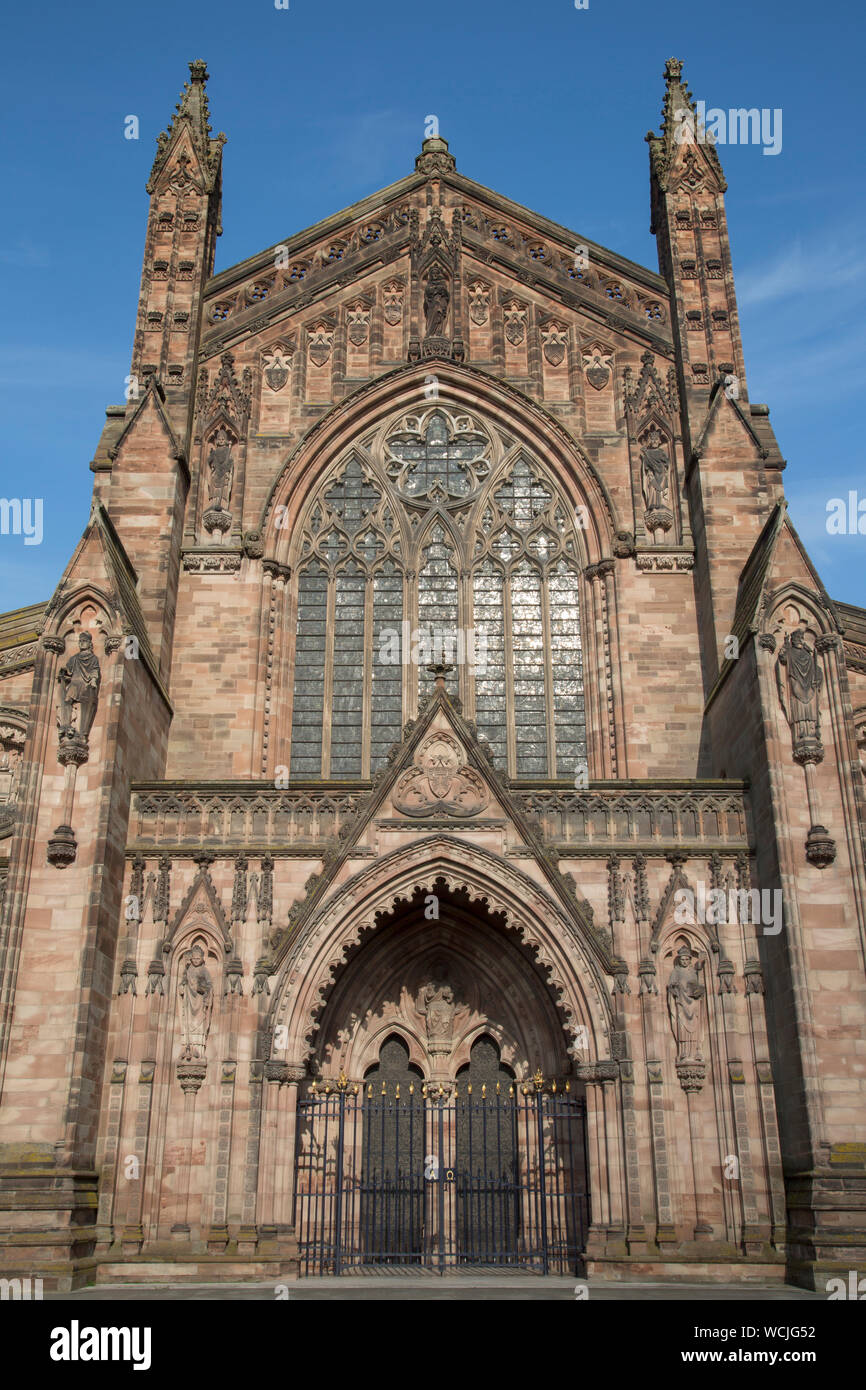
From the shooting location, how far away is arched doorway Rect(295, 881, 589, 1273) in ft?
53.7

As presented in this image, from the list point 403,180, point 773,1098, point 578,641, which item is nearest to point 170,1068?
point 773,1098

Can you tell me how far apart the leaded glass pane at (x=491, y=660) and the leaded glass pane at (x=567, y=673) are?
0.91m

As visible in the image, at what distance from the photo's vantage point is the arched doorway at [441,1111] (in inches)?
644

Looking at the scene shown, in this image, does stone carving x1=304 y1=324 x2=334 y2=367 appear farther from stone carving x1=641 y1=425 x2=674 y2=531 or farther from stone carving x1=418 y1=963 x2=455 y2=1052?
stone carving x1=418 y1=963 x2=455 y2=1052

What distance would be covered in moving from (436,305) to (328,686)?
8035 millimetres

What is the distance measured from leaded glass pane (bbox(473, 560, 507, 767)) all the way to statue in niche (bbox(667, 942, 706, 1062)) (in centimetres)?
534

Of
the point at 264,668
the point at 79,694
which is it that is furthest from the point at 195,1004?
the point at 264,668

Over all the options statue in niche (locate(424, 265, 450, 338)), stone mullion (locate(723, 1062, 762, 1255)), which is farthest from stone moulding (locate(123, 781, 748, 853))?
statue in niche (locate(424, 265, 450, 338))

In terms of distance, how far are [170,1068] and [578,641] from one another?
1007 centimetres

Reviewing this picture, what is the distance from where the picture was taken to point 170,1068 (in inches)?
621

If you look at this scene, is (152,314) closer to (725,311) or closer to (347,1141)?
(725,311)

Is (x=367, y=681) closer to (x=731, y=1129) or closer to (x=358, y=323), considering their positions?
(x=358, y=323)

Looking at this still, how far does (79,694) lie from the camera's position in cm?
1650

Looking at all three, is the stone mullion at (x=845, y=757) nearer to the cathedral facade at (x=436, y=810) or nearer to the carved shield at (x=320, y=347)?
the cathedral facade at (x=436, y=810)
